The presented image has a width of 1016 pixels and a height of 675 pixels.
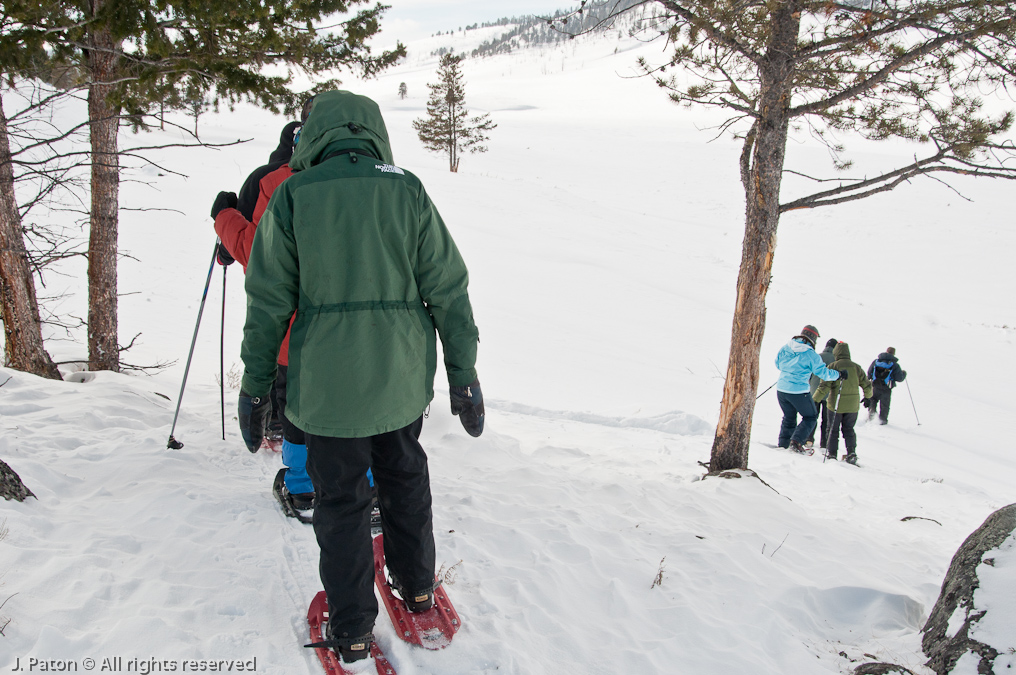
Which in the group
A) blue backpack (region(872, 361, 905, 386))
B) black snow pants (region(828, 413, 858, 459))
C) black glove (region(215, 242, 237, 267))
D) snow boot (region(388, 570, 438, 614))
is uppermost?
black glove (region(215, 242, 237, 267))

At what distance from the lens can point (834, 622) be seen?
2.91 meters

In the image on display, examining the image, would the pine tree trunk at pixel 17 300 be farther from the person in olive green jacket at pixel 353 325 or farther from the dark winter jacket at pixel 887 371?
the dark winter jacket at pixel 887 371

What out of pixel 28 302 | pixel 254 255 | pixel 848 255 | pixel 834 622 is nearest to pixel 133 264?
pixel 28 302

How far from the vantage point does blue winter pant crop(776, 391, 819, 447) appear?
795cm

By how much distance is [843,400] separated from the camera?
809 cm

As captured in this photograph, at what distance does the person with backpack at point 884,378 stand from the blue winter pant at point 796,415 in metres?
3.29

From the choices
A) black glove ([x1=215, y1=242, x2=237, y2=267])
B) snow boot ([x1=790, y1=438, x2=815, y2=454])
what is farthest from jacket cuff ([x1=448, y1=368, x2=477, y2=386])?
snow boot ([x1=790, y1=438, x2=815, y2=454])

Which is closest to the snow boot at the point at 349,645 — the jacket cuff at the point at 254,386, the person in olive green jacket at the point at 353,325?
the person in olive green jacket at the point at 353,325

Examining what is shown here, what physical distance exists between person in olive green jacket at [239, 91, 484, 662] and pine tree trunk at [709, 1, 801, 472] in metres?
3.56

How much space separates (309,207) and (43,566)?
1896 mm

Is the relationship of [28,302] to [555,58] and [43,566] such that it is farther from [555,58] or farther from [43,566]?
[555,58]

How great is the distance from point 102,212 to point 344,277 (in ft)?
16.4

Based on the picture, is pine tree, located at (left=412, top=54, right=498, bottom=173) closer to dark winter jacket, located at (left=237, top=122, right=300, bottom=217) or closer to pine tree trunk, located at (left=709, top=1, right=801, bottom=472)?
pine tree trunk, located at (left=709, top=1, right=801, bottom=472)

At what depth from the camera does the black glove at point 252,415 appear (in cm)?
234
